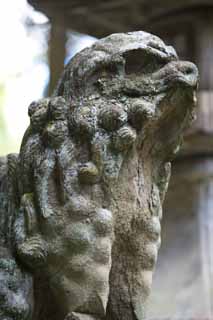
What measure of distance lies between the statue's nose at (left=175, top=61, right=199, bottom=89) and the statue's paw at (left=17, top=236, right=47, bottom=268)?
320 mm

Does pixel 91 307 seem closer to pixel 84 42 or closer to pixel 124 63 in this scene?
pixel 124 63

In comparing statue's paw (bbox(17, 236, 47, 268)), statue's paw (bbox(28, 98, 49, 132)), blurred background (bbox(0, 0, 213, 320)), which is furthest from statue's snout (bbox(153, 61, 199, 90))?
blurred background (bbox(0, 0, 213, 320))

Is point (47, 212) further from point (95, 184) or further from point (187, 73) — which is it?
point (187, 73)

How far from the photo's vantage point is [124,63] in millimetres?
1169

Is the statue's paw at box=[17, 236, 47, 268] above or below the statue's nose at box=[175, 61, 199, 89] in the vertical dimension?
below

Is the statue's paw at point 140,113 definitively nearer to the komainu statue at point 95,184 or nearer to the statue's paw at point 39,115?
the komainu statue at point 95,184

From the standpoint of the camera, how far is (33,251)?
3.65 ft

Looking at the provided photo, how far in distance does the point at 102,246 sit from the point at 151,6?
3426mm

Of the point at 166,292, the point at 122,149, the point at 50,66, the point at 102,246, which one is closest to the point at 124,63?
the point at 122,149

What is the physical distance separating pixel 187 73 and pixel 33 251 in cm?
35

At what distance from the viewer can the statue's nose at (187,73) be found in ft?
3.81

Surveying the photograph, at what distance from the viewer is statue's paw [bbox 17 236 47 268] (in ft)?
3.65

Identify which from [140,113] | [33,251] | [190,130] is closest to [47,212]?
[33,251]

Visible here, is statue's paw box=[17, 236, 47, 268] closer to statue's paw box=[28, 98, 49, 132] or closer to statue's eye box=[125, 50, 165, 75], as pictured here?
statue's paw box=[28, 98, 49, 132]
